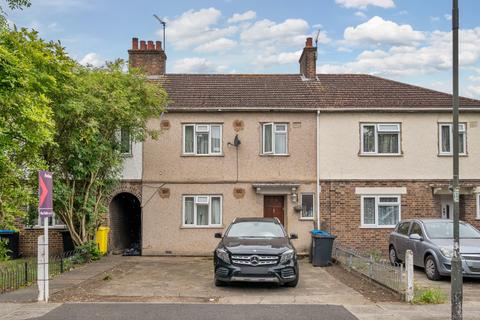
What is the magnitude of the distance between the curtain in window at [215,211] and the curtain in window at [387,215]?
20.1 feet

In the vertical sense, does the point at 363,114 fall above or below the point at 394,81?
below

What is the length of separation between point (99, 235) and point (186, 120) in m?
5.33

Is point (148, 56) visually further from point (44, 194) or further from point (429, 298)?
point (429, 298)

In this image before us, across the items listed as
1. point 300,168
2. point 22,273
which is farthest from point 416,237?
point 22,273

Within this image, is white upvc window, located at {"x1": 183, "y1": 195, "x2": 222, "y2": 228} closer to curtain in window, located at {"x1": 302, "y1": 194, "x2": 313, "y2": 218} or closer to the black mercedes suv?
curtain in window, located at {"x1": 302, "y1": 194, "x2": 313, "y2": 218}

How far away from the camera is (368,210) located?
66.8 ft

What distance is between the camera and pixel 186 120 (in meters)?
20.5

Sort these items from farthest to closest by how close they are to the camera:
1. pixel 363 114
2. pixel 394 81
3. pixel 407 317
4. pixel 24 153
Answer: pixel 394 81 → pixel 363 114 → pixel 24 153 → pixel 407 317

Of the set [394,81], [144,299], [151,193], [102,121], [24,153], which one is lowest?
[144,299]

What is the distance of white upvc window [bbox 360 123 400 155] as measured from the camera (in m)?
20.4

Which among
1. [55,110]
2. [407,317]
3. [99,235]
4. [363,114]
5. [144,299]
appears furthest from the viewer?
[363,114]

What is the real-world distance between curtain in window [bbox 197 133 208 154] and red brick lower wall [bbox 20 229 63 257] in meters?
6.21

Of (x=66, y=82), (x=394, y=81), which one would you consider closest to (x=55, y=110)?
(x=66, y=82)

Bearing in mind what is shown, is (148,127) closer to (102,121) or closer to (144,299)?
(102,121)
